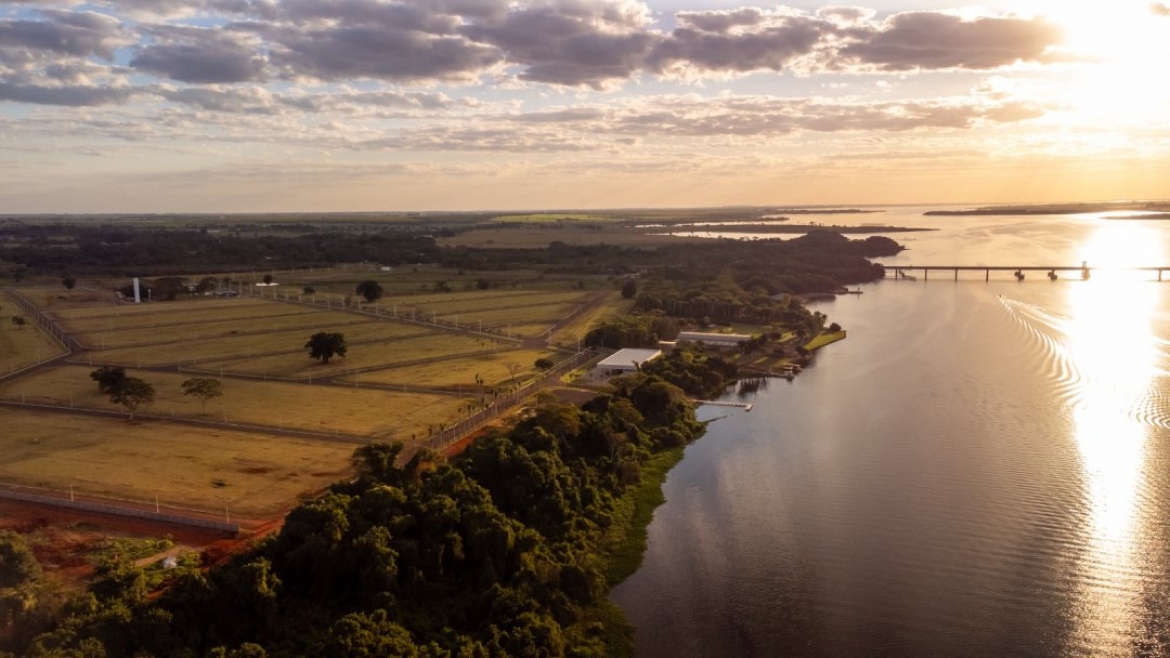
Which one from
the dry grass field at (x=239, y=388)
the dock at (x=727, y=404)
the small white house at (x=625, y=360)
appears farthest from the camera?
the small white house at (x=625, y=360)

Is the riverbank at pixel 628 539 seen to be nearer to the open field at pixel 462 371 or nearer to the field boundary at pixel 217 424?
the field boundary at pixel 217 424

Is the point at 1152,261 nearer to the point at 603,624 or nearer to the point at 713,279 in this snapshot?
the point at 713,279

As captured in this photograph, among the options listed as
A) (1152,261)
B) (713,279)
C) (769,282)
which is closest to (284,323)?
(713,279)

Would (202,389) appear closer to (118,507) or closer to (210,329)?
(118,507)

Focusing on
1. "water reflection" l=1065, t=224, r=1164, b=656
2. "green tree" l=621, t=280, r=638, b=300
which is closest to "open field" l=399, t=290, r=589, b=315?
"green tree" l=621, t=280, r=638, b=300

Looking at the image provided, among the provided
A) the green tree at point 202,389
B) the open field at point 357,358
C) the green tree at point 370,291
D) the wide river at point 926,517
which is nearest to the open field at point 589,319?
the open field at point 357,358
